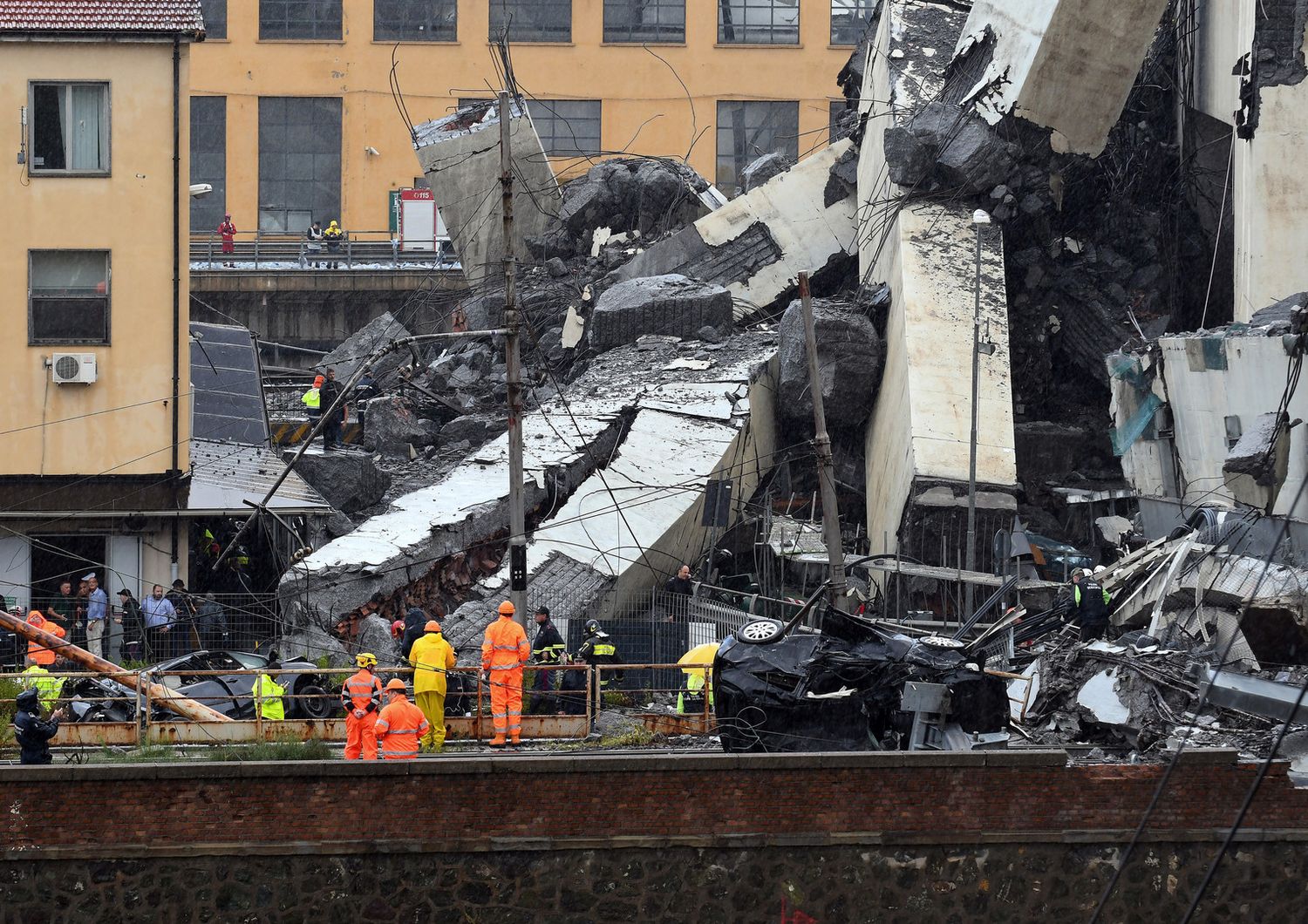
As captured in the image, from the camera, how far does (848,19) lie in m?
47.9

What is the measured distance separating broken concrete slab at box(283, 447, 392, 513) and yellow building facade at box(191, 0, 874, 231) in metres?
24.6

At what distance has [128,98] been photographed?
863 inches

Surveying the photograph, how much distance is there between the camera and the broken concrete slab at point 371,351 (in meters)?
32.4

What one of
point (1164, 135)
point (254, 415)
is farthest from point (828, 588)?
point (1164, 135)

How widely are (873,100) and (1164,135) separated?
4.79m

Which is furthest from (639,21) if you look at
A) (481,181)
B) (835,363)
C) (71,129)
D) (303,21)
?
(71,129)

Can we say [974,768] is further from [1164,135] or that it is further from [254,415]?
[1164,135]

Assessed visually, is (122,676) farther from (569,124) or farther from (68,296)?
(569,124)

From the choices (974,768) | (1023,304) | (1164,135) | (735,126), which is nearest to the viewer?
(974,768)

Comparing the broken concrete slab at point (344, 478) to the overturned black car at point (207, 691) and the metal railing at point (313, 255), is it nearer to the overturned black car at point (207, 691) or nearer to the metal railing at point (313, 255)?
the overturned black car at point (207, 691)

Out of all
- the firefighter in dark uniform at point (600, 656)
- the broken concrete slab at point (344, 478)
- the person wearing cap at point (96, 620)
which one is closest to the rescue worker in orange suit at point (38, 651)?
the person wearing cap at point (96, 620)

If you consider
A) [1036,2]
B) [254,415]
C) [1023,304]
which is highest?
[1036,2]

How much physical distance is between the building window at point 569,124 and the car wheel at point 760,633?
34606 mm

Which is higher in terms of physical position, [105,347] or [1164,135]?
[1164,135]
